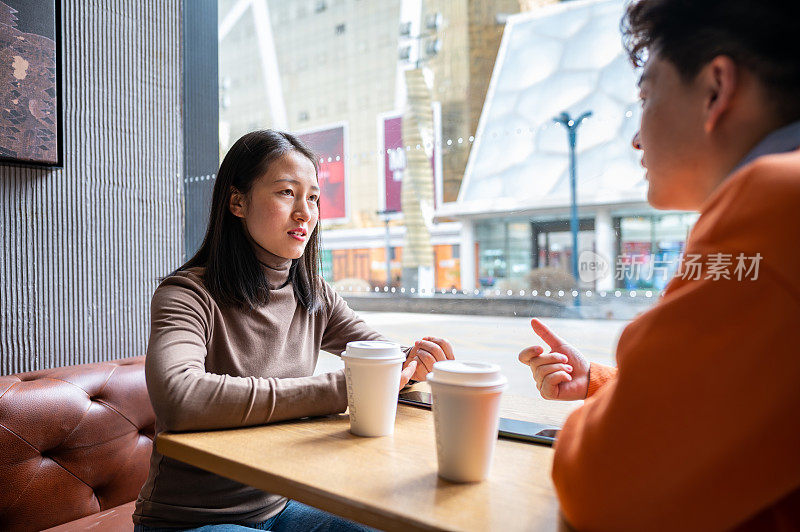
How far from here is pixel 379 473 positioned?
2.36ft

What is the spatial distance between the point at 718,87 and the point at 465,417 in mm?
467

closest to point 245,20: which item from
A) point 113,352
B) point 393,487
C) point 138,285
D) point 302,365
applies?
point 138,285

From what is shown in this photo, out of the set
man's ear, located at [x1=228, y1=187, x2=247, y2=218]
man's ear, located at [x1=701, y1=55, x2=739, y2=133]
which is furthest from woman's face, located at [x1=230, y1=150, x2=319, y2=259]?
man's ear, located at [x1=701, y1=55, x2=739, y2=133]

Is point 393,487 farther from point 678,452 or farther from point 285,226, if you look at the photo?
point 285,226

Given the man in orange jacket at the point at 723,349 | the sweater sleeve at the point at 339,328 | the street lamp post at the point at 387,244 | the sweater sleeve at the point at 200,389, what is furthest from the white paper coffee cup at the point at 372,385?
the street lamp post at the point at 387,244

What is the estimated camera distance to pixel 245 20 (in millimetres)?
2492

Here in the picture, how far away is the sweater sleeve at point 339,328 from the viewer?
4.56 ft

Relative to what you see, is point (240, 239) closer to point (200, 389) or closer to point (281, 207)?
point (281, 207)

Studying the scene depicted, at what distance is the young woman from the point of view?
936mm

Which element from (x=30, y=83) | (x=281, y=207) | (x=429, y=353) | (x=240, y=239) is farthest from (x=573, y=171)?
(x=30, y=83)

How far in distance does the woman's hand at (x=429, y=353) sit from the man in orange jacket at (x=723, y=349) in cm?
59

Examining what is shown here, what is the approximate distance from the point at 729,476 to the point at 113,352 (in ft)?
6.28

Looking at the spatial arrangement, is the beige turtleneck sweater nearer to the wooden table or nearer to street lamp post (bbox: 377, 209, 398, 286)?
the wooden table

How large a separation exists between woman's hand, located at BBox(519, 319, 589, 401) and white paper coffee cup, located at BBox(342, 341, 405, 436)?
245 millimetres
